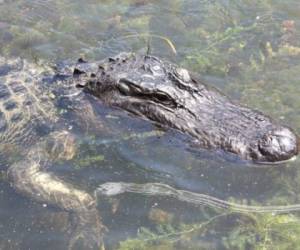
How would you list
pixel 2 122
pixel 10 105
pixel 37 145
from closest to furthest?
pixel 37 145 < pixel 2 122 < pixel 10 105

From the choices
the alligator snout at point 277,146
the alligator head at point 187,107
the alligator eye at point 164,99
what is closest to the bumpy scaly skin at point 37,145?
the alligator head at point 187,107

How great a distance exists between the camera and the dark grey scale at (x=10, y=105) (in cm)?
641

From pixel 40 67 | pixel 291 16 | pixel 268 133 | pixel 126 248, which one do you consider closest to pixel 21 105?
pixel 40 67

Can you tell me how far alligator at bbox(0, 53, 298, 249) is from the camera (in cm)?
521

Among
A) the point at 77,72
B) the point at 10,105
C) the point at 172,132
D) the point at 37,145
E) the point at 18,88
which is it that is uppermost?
the point at 77,72

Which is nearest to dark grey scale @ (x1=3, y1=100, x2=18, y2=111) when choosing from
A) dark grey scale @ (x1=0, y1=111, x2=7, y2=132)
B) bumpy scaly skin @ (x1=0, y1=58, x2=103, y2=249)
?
bumpy scaly skin @ (x1=0, y1=58, x2=103, y2=249)

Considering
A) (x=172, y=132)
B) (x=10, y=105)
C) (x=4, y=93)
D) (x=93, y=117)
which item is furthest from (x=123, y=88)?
(x=4, y=93)

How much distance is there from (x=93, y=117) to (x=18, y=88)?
1.13 metres

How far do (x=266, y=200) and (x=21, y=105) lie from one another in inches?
→ 127

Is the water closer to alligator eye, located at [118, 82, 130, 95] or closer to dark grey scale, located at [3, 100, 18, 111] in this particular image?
alligator eye, located at [118, 82, 130, 95]

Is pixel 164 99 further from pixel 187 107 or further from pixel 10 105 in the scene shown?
pixel 10 105

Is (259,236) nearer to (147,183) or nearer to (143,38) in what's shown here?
(147,183)

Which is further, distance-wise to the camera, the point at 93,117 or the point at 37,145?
the point at 93,117

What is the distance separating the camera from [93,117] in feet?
20.8
